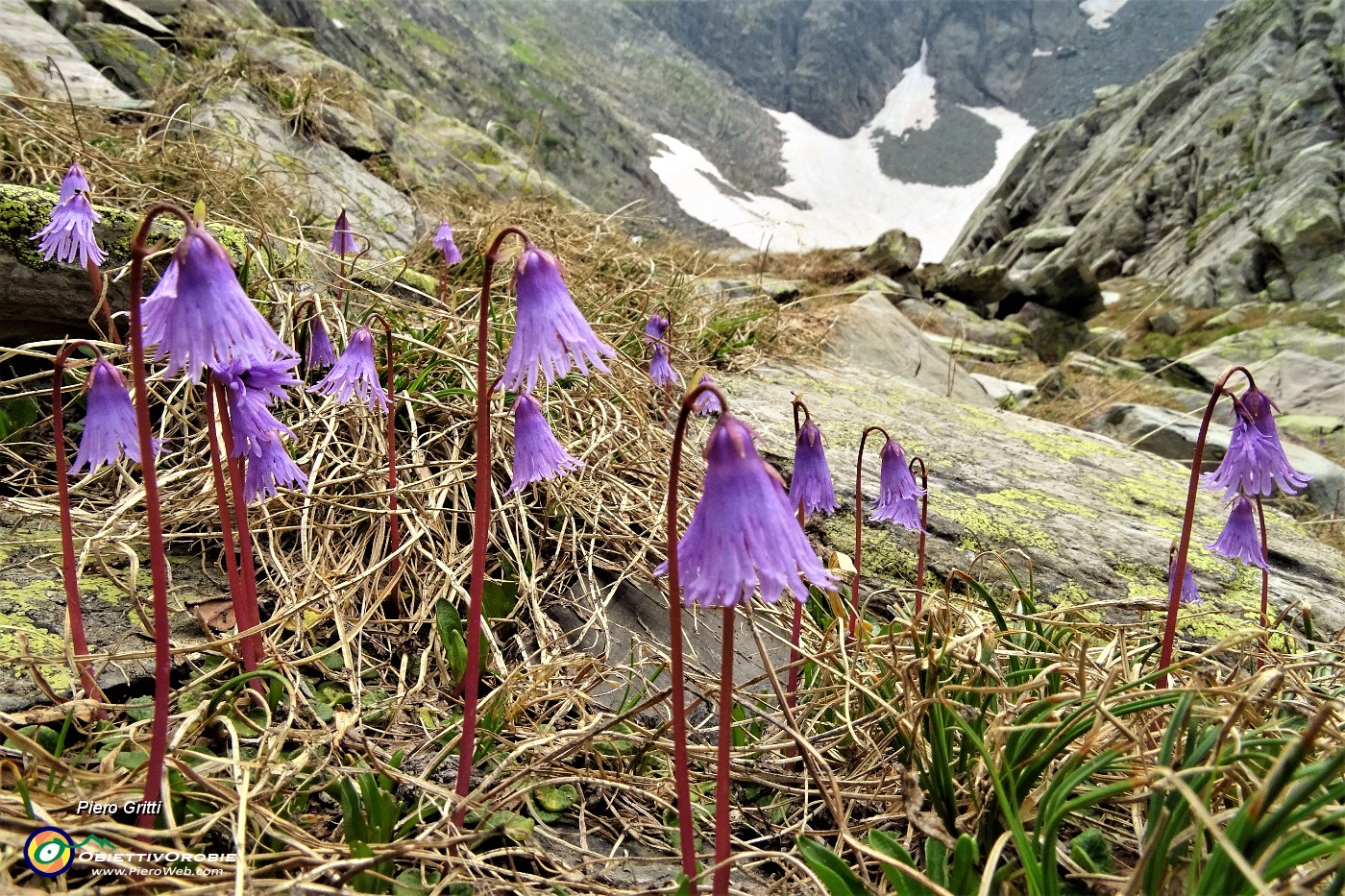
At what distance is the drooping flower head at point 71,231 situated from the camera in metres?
2.63

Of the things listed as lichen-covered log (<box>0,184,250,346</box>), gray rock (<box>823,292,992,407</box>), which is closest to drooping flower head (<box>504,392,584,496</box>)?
lichen-covered log (<box>0,184,250,346</box>)

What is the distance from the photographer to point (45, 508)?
2.38 meters

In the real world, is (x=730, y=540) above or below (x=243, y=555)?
above

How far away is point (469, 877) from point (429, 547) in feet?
4.37

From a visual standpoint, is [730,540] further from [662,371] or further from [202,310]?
[662,371]

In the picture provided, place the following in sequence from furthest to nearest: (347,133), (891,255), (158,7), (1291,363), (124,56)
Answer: (891,255) → (1291,363) → (158,7) → (124,56) → (347,133)

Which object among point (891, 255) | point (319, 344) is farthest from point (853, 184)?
point (319, 344)

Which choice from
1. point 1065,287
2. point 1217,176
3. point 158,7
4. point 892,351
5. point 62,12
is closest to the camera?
point 62,12

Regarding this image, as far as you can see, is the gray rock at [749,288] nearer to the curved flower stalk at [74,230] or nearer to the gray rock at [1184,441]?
the gray rock at [1184,441]

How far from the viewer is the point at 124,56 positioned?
293 inches

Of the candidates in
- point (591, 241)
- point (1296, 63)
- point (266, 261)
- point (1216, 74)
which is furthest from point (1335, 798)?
point (1216, 74)

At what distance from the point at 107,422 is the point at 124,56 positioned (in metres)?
8.23

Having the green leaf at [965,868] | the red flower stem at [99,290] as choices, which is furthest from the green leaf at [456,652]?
the red flower stem at [99,290]

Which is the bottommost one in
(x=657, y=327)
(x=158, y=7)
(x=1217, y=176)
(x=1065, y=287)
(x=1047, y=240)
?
(x=657, y=327)
